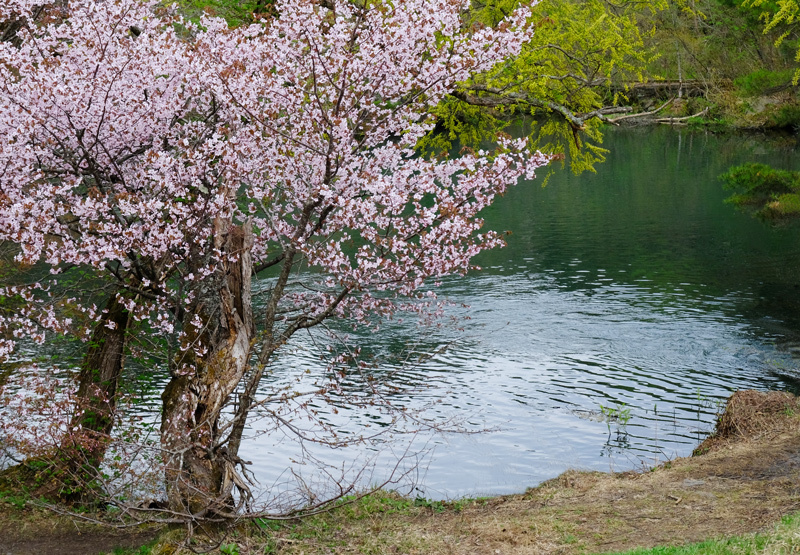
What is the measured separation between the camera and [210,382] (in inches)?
372

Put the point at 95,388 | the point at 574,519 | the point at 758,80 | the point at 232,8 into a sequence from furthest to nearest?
1. the point at 758,80
2. the point at 232,8
3. the point at 95,388
4. the point at 574,519

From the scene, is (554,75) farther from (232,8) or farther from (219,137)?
(219,137)

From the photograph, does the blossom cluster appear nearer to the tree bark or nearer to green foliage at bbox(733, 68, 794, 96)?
the tree bark

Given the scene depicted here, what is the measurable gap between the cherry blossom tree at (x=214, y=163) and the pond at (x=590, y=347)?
238cm

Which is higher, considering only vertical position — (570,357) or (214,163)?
(214,163)

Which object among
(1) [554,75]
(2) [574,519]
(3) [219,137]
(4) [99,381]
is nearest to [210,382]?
(4) [99,381]

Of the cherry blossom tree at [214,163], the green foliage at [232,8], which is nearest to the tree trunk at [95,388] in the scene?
the cherry blossom tree at [214,163]

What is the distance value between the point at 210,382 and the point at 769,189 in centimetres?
1590

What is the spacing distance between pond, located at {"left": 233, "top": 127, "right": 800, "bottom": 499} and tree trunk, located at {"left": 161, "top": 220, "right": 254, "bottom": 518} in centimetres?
285

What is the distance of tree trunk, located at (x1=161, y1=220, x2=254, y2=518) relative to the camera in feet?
29.8

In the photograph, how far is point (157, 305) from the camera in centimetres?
1045

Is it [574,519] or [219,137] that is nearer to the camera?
[574,519]

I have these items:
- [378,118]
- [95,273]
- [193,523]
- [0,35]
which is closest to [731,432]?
[378,118]

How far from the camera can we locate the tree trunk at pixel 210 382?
29.8ft
